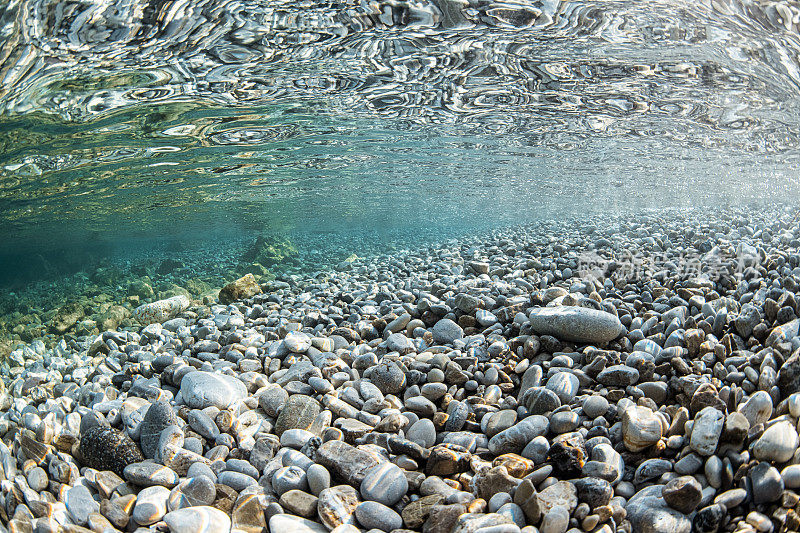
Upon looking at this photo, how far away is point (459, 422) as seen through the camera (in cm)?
316

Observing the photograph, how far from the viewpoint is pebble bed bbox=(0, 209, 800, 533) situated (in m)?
2.23

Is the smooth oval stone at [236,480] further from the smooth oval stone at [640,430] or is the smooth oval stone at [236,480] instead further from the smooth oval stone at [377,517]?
the smooth oval stone at [640,430]

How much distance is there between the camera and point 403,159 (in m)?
16.7

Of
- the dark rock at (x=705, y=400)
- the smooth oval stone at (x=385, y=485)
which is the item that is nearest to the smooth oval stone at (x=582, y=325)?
the dark rock at (x=705, y=400)

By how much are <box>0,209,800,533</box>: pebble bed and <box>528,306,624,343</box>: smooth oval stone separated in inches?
0.7

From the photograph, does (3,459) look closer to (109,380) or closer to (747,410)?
(109,380)

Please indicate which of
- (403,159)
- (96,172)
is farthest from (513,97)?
(96,172)

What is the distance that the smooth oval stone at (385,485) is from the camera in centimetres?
250

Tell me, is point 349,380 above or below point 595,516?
below

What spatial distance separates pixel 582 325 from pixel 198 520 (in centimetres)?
322

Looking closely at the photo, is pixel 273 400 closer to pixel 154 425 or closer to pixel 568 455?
pixel 154 425

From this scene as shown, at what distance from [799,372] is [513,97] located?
829 cm

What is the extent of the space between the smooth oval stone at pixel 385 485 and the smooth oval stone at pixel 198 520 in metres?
0.81

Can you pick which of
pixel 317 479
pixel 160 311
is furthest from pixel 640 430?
pixel 160 311
